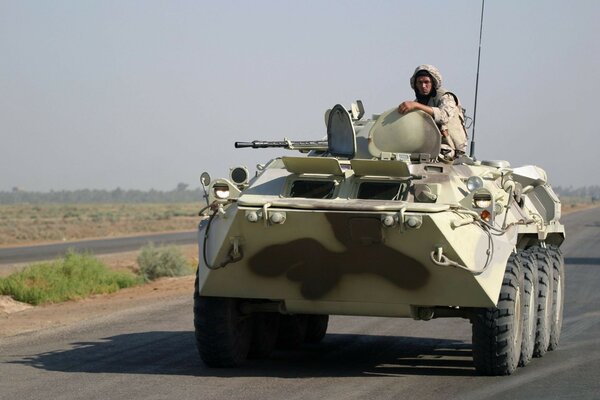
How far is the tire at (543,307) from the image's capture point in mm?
13719

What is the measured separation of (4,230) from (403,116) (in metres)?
53.7

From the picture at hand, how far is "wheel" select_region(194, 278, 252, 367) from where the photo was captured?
12.2 meters

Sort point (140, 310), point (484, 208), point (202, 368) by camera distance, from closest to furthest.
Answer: point (484, 208), point (202, 368), point (140, 310)

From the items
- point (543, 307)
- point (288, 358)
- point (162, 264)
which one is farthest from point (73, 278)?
point (543, 307)

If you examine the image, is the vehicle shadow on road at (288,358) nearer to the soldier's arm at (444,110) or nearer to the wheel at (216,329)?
the wheel at (216,329)

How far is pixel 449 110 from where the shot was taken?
44.1 feet

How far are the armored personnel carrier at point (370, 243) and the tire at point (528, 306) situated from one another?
0.07 ft

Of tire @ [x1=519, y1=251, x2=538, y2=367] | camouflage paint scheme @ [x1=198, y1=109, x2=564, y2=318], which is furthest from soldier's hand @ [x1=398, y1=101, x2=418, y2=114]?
tire @ [x1=519, y1=251, x2=538, y2=367]

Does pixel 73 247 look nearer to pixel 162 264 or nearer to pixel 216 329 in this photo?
pixel 162 264

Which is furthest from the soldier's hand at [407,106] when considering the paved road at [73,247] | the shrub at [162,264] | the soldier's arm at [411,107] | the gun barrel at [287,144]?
the paved road at [73,247]

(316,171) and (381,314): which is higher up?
(316,171)

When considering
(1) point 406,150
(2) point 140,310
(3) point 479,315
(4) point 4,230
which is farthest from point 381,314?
(4) point 4,230

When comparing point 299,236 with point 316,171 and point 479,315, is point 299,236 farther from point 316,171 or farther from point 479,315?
point 479,315

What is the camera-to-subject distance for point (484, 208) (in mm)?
11641
